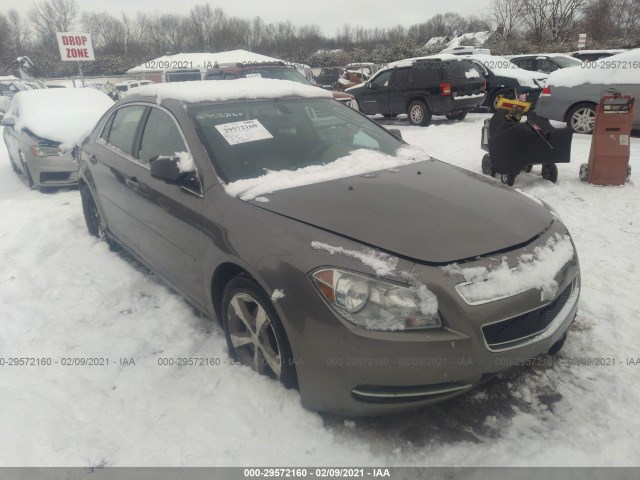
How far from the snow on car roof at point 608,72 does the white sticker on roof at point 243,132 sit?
768 centimetres

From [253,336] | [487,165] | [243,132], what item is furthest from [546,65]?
[253,336]

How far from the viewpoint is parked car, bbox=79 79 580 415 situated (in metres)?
1.97

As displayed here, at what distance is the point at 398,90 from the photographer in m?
12.5

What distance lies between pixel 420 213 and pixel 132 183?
2308mm

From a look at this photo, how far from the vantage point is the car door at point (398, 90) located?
485 inches

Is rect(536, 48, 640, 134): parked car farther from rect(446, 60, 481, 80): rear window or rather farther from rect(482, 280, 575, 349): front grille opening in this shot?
rect(482, 280, 575, 349): front grille opening

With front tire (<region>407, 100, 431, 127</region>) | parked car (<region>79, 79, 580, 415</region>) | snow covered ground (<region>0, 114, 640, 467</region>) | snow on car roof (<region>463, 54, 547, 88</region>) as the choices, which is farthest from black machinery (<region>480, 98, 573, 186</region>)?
snow on car roof (<region>463, 54, 547, 88</region>)

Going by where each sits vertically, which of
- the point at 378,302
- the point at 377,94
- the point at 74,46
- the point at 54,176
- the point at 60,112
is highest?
the point at 74,46

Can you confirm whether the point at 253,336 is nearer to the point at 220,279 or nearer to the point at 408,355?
the point at 220,279

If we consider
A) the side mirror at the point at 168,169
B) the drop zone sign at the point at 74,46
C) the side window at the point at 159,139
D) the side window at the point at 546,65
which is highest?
the drop zone sign at the point at 74,46

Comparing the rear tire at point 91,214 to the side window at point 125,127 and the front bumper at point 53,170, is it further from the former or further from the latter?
the front bumper at point 53,170

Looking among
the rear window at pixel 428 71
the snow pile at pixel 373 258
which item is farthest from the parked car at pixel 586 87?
the snow pile at pixel 373 258

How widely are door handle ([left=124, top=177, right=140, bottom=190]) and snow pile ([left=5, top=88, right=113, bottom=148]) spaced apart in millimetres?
3754

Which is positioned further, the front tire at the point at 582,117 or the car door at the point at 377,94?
the car door at the point at 377,94
